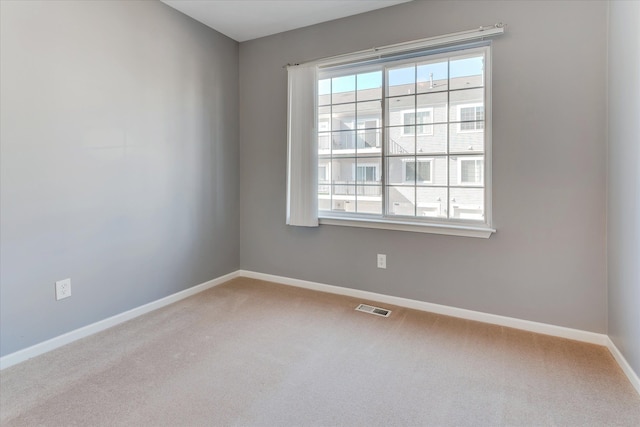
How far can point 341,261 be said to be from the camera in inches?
124

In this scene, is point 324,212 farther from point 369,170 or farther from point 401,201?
point 401,201

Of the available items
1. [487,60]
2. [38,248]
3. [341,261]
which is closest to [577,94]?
[487,60]

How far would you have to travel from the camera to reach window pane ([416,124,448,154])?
2.69 m

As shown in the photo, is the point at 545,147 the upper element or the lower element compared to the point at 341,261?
upper

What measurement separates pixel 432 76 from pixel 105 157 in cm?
256

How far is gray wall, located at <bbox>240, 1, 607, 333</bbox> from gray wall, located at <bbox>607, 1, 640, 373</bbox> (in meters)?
0.10

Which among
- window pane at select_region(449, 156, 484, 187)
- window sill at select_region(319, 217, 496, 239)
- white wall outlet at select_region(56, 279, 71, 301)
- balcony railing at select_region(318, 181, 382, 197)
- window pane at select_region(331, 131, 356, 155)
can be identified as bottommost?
white wall outlet at select_region(56, 279, 71, 301)

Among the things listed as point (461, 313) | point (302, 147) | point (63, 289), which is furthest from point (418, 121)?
point (63, 289)

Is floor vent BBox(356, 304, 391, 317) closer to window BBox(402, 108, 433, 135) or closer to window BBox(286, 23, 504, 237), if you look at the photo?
window BBox(286, 23, 504, 237)

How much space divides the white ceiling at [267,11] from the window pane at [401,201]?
1517 millimetres

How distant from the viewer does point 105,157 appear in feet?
7.86

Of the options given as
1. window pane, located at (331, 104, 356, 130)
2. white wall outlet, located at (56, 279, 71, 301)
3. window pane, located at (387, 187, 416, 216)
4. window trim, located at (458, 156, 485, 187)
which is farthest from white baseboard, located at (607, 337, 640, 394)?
white wall outlet, located at (56, 279, 71, 301)

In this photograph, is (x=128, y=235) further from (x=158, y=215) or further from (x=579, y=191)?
(x=579, y=191)

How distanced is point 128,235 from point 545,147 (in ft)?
10.2
